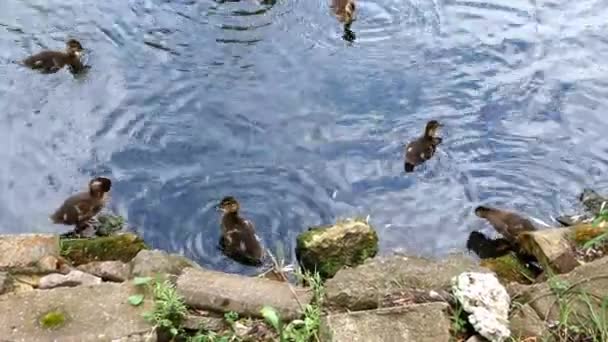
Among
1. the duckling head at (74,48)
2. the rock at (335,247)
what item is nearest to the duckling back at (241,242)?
the rock at (335,247)

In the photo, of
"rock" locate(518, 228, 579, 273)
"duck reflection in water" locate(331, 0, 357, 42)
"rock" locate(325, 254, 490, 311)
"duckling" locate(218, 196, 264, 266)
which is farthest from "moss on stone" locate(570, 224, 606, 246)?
"duck reflection in water" locate(331, 0, 357, 42)

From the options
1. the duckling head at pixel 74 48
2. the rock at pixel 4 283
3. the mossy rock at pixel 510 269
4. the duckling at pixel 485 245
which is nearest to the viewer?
the rock at pixel 4 283

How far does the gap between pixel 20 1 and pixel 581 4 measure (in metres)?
6.15

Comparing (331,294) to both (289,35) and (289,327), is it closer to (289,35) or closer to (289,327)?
(289,327)

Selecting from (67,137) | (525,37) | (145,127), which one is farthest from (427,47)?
(67,137)

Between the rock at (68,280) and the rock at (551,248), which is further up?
A: the rock at (68,280)

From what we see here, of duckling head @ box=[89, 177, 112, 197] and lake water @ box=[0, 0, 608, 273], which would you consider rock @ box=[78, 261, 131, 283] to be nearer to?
lake water @ box=[0, 0, 608, 273]

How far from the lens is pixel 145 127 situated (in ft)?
23.7

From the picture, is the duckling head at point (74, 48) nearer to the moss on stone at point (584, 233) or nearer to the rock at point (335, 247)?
the rock at point (335, 247)

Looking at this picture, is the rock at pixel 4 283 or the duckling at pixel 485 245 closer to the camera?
the rock at pixel 4 283

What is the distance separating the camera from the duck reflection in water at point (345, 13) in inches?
344

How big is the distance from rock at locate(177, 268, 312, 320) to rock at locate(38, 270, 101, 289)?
63cm

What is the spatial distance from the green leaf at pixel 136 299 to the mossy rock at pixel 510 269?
2.49 m

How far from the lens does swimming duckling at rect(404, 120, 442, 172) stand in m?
6.87
